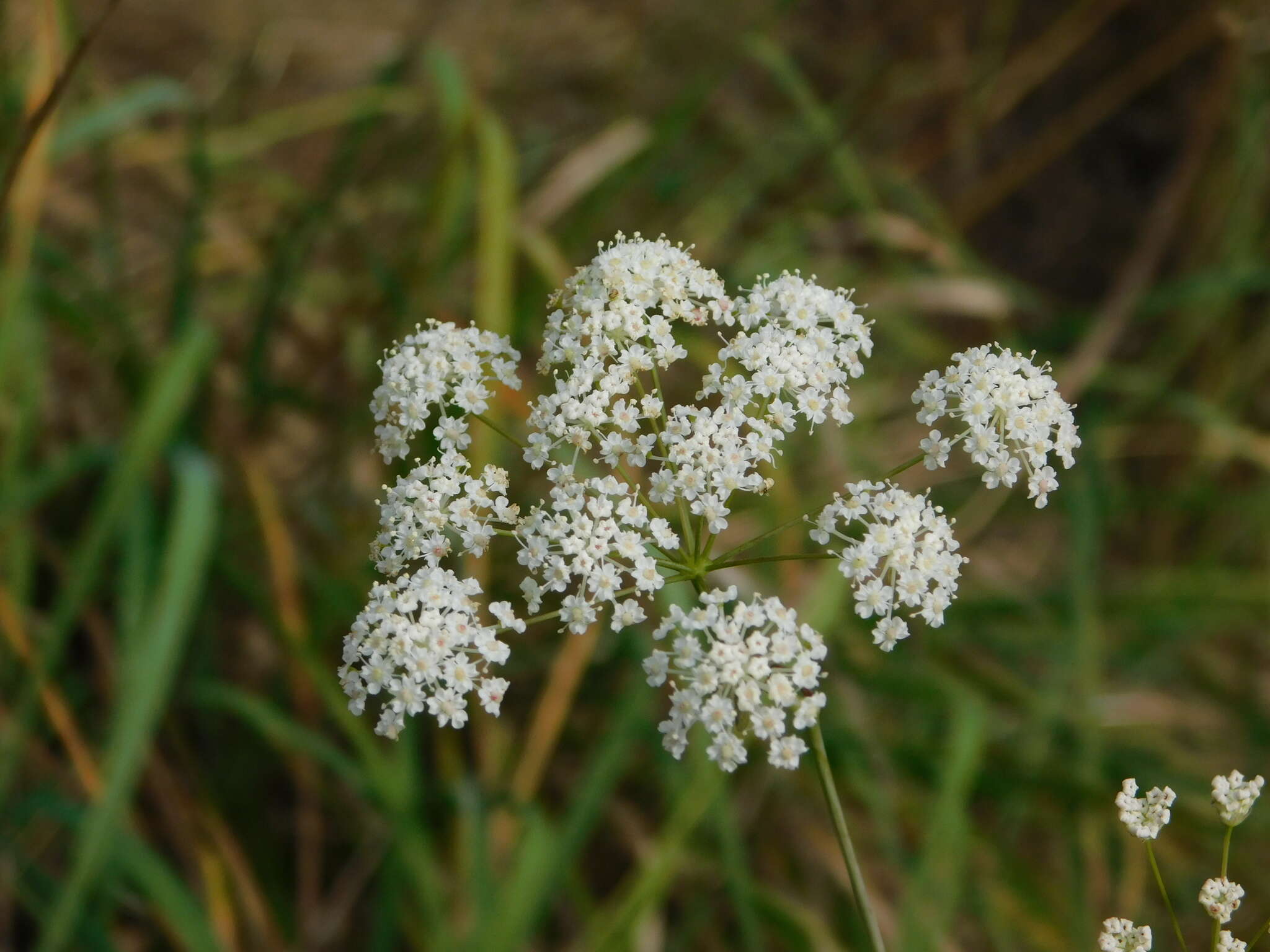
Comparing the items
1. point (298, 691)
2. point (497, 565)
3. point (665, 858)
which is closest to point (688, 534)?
point (665, 858)

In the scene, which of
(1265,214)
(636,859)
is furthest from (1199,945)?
(1265,214)

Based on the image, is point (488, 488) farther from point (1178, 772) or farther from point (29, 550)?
point (1178, 772)

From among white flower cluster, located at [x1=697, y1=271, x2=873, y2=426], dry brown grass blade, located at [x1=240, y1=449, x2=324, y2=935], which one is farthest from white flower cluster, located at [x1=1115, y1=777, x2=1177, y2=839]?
dry brown grass blade, located at [x1=240, y1=449, x2=324, y2=935]

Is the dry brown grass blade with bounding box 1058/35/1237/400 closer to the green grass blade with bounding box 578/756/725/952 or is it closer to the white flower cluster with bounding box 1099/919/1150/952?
the green grass blade with bounding box 578/756/725/952

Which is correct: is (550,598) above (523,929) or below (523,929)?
above

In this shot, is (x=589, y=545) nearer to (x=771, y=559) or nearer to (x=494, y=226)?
(x=771, y=559)

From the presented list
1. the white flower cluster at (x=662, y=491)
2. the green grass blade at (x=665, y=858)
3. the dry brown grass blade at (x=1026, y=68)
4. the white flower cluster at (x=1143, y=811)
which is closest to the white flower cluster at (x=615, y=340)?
the white flower cluster at (x=662, y=491)

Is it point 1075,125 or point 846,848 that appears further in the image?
point 1075,125
